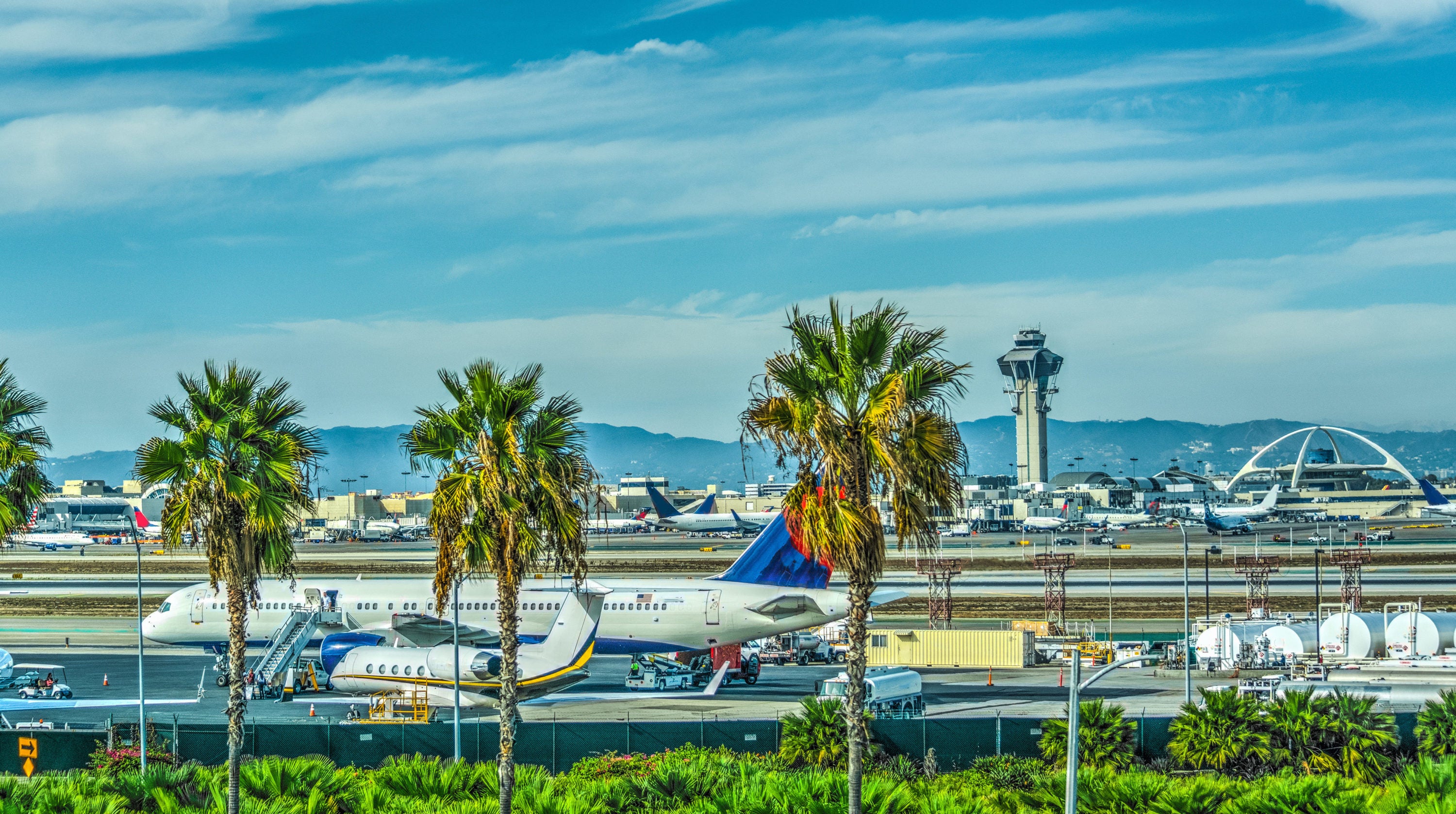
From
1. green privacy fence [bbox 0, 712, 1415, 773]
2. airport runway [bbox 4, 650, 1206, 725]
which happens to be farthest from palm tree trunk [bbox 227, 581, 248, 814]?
airport runway [bbox 4, 650, 1206, 725]

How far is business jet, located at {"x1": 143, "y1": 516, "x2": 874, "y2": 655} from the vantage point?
57.4 m

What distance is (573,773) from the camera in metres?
34.3

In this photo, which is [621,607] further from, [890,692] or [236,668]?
[236,668]

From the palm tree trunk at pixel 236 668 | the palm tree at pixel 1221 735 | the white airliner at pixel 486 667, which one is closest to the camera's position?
the palm tree trunk at pixel 236 668

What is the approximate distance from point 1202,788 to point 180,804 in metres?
21.3

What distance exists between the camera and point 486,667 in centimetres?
4859

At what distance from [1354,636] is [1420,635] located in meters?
2.57

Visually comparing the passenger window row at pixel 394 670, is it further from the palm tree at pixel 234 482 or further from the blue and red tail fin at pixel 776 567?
the palm tree at pixel 234 482

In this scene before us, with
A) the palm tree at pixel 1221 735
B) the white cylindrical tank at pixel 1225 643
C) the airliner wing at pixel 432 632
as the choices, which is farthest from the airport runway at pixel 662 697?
the palm tree at pixel 1221 735

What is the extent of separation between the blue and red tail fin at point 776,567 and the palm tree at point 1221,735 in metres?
25.2

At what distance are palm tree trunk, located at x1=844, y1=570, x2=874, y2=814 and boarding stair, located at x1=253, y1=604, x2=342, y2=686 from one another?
1525 inches

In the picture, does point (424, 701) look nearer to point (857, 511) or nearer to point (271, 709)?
point (271, 709)

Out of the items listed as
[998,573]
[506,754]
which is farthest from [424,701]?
[998,573]

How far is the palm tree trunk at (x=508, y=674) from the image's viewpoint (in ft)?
82.3
